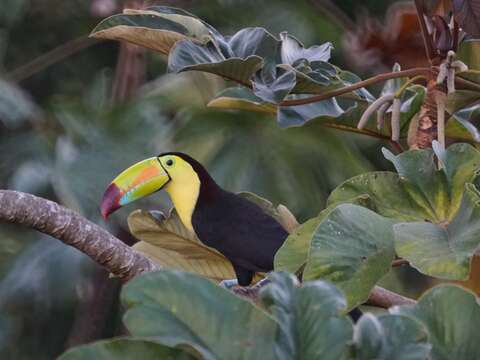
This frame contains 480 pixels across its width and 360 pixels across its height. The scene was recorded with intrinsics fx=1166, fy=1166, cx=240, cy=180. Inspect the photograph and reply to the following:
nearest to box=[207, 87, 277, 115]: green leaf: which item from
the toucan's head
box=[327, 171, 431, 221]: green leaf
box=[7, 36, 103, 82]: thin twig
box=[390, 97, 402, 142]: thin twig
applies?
box=[390, 97, 402, 142]: thin twig

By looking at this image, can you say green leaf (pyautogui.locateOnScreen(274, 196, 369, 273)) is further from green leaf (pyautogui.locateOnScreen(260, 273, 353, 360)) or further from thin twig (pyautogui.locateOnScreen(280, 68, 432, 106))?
green leaf (pyautogui.locateOnScreen(260, 273, 353, 360))

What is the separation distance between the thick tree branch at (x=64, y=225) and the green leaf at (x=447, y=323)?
0.62 metres

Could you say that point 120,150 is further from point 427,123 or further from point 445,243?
point 445,243

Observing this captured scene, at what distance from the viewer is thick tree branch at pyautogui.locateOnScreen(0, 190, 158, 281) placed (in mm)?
1532

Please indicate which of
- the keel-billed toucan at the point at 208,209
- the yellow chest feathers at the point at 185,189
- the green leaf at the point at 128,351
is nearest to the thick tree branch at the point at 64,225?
the keel-billed toucan at the point at 208,209

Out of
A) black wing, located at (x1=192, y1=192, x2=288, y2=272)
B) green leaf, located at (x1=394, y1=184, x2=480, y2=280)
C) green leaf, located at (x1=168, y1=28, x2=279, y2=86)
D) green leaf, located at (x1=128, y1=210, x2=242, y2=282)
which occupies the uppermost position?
green leaf, located at (x1=168, y1=28, x2=279, y2=86)

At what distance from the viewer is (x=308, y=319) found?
0.93 meters

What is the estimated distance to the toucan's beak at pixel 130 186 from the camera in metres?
2.23

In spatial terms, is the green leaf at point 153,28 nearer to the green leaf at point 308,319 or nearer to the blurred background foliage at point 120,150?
the green leaf at point 308,319

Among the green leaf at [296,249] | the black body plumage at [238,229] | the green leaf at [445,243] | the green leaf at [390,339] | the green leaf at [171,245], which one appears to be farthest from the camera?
the black body plumage at [238,229]

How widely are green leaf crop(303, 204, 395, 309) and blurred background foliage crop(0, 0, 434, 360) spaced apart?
156cm

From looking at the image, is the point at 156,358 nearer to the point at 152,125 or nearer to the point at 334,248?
the point at 334,248

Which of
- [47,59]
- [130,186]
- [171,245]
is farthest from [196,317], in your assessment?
[47,59]

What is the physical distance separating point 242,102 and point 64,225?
343mm
